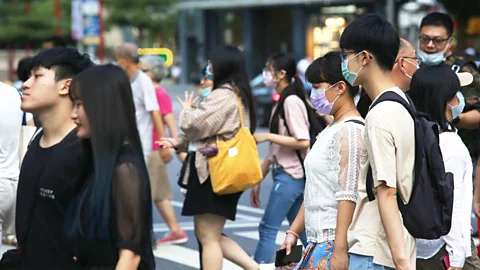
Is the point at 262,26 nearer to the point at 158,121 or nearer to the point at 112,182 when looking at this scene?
the point at 158,121

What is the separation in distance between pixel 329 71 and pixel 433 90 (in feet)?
1.99

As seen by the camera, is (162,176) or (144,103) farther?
(162,176)

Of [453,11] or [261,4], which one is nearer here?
[453,11]

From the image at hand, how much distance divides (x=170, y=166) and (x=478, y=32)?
26.9m

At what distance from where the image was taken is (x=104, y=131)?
4020 millimetres

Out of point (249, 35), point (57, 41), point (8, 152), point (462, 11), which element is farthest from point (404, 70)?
point (249, 35)

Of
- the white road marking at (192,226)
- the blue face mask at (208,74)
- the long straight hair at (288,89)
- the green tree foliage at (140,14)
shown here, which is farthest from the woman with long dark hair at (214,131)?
the green tree foliage at (140,14)

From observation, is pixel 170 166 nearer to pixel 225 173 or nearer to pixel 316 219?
pixel 225 173

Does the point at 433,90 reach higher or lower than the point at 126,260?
higher

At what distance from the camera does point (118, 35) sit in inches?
3580

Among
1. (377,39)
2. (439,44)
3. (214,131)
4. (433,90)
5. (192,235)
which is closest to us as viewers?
(377,39)

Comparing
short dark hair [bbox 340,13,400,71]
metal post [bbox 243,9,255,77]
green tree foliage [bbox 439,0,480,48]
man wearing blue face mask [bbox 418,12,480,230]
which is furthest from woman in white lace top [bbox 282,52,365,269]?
metal post [bbox 243,9,255,77]

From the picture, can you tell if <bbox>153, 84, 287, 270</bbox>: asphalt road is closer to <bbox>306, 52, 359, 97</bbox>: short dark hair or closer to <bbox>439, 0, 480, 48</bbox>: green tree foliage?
<bbox>306, 52, 359, 97</bbox>: short dark hair

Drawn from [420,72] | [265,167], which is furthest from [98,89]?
A: [265,167]
